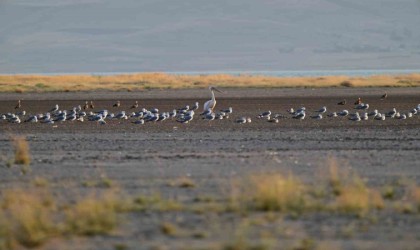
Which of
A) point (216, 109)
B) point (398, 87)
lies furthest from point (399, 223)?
point (398, 87)

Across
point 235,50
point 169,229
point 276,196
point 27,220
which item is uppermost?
point 235,50

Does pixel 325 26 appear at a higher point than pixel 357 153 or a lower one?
higher

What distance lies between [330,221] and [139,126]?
1709 centimetres

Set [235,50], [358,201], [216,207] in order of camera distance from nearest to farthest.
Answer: [358,201] < [216,207] < [235,50]

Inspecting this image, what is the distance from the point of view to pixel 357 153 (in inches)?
758

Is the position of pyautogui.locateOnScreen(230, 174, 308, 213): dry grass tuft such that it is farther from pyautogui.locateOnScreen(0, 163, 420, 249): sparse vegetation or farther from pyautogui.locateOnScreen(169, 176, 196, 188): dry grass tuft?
pyautogui.locateOnScreen(169, 176, 196, 188): dry grass tuft

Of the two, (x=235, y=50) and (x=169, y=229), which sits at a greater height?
(x=235, y=50)

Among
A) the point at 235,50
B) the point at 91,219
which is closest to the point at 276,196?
the point at 91,219

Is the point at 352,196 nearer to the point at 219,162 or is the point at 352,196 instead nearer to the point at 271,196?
the point at 271,196

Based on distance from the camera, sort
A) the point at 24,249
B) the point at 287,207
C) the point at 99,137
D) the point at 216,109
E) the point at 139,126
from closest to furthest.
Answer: the point at 24,249 → the point at 287,207 → the point at 99,137 → the point at 139,126 → the point at 216,109

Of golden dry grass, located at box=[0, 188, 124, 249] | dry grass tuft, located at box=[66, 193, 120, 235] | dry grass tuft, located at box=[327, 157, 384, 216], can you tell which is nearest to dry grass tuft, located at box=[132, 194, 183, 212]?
golden dry grass, located at box=[0, 188, 124, 249]

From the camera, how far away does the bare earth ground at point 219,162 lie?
10.5 meters

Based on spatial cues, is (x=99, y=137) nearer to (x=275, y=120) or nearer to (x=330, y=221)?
(x=275, y=120)

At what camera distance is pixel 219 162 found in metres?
17.8
